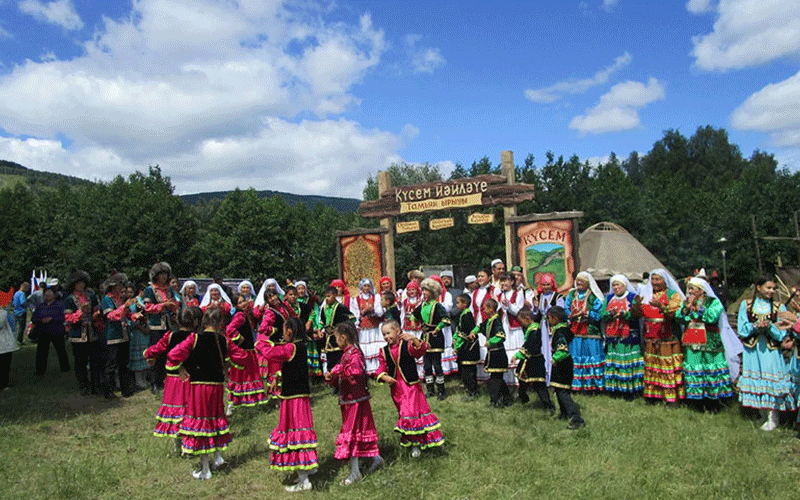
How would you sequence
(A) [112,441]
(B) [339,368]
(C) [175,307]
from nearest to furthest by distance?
(B) [339,368]
(A) [112,441]
(C) [175,307]

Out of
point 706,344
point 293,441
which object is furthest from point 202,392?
point 706,344

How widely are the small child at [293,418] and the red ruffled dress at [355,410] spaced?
1.02 feet

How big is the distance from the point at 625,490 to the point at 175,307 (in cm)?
747

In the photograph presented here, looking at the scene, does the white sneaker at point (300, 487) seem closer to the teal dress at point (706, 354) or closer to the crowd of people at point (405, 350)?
the crowd of people at point (405, 350)

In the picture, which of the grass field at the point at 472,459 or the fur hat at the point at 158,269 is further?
the fur hat at the point at 158,269

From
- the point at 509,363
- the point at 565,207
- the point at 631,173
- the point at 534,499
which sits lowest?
the point at 534,499

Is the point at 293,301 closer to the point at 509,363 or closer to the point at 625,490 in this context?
the point at 509,363

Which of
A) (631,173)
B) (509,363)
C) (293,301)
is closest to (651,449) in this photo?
(509,363)

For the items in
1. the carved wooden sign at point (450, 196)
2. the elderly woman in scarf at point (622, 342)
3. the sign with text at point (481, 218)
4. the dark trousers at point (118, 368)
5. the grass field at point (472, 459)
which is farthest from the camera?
the sign with text at point (481, 218)

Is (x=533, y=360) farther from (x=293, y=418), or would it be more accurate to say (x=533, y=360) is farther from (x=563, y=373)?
(x=293, y=418)

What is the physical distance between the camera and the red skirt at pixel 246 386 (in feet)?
26.7

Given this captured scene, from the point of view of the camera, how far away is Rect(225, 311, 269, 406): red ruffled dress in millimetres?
8133

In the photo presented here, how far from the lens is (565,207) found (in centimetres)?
2923

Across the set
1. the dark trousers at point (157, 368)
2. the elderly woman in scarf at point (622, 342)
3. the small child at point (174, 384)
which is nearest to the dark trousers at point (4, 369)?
the dark trousers at point (157, 368)
